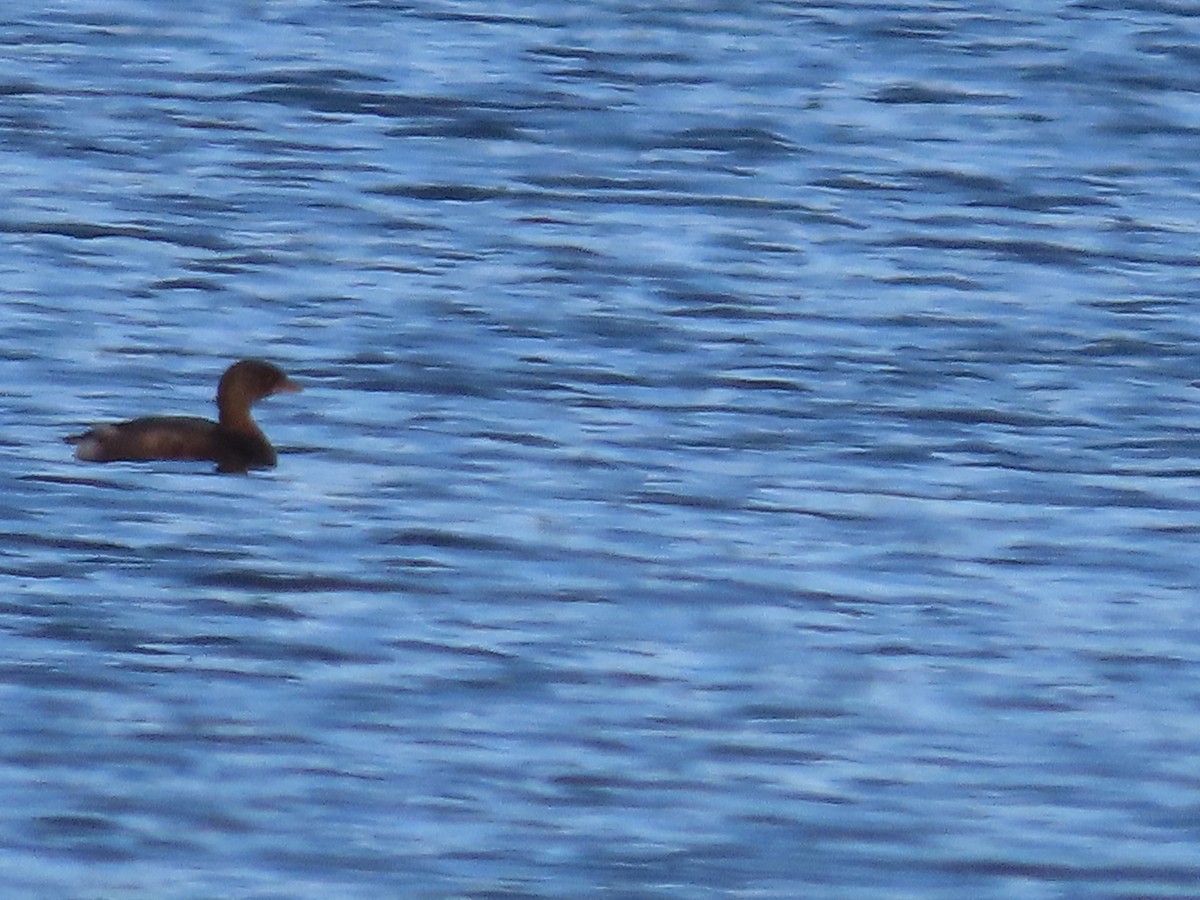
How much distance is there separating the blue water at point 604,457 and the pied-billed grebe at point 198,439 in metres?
0.10

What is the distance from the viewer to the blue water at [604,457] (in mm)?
8703

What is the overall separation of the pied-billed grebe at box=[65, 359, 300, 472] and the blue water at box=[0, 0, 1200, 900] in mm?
102

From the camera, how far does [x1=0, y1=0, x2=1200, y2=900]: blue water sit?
8703 mm

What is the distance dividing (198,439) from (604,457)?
136 centimetres

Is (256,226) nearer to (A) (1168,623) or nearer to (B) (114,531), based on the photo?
(B) (114,531)

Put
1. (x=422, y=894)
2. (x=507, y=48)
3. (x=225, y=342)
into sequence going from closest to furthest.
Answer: (x=422, y=894)
(x=225, y=342)
(x=507, y=48)

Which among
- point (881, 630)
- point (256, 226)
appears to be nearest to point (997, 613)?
point (881, 630)

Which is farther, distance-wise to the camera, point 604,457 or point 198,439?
point 604,457

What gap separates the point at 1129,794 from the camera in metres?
8.94

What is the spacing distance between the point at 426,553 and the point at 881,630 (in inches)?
60.7

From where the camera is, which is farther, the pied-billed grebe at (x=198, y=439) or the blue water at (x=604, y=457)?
the pied-billed grebe at (x=198, y=439)

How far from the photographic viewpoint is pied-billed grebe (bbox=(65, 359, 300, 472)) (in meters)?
11.8

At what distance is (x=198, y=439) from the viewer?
473 inches

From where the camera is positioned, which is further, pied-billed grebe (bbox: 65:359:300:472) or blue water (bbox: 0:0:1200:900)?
pied-billed grebe (bbox: 65:359:300:472)
